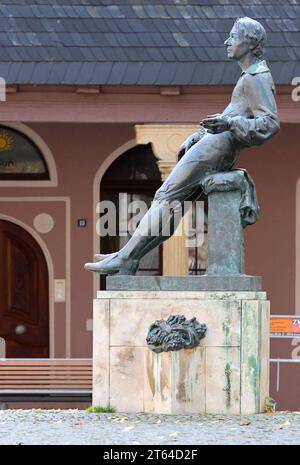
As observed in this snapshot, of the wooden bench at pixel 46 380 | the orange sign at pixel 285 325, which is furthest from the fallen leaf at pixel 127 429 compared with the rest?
the orange sign at pixel 285 325

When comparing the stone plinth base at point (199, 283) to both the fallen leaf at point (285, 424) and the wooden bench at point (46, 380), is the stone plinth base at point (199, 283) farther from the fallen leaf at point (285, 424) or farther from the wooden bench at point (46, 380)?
the wooden bench at point (46, 380)

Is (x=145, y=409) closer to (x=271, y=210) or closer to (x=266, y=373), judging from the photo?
(x=266, y=373)

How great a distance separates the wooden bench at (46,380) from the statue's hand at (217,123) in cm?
477

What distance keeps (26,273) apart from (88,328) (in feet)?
3.21

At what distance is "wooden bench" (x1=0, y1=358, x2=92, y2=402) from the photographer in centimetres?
1518

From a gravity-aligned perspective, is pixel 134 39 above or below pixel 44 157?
above

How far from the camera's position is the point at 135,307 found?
1081cm

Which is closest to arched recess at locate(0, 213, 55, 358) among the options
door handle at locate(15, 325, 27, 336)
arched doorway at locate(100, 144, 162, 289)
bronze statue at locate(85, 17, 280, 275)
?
door handle at locate(15, 325, 27, 336)

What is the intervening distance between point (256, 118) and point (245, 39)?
→ 1.92 ft

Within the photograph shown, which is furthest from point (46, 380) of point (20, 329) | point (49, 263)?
point (49, 263)

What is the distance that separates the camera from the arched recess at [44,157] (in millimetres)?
17547

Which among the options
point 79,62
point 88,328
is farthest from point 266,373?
point 88,328

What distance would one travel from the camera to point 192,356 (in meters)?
10.7

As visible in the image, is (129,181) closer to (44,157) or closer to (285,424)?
(44,157)
